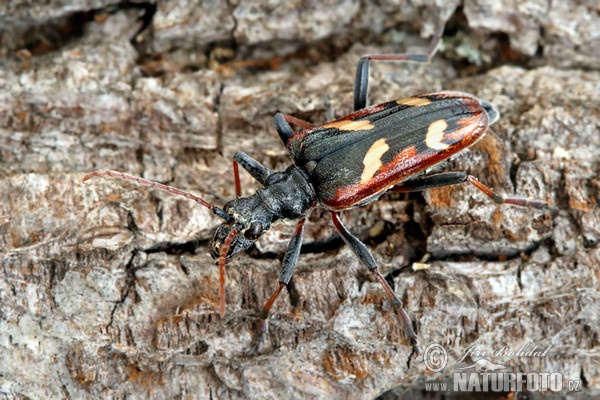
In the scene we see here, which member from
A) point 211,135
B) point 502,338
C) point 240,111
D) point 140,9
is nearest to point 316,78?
point 240,111

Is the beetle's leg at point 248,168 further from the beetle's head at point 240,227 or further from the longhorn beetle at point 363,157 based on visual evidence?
the beetle's head at point 240,227

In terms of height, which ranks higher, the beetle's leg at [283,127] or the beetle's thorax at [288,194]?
the beetle's leg at [283,127]

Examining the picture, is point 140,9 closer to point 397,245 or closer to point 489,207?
point 397,245

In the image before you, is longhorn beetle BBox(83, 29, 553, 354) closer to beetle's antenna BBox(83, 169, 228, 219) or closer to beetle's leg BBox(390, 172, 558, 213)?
beetle's leg BBox(390, 172, 558, 213)

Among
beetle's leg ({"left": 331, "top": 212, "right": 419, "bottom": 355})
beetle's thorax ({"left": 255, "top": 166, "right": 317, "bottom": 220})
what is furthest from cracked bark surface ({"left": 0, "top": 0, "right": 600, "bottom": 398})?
beetle's thorax ({"left": 255, "top": 166, "right": 317, "bottom": 220})

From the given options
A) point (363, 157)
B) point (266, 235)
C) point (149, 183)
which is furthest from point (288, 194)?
point (149, 183)

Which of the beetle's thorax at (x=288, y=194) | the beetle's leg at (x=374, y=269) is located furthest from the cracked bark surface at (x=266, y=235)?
the beetle's thorax at (x=288, y=194)
